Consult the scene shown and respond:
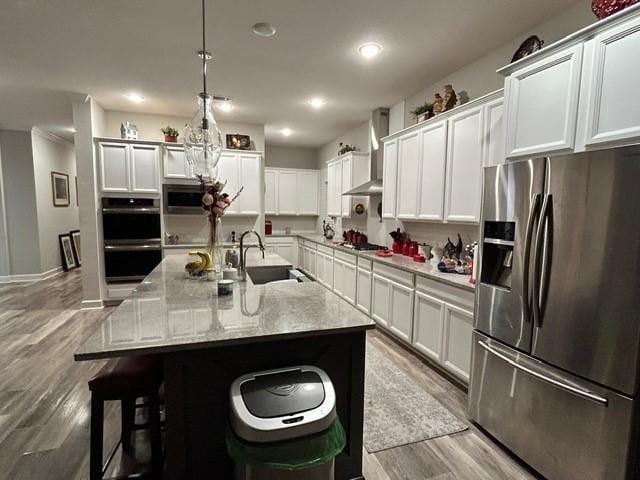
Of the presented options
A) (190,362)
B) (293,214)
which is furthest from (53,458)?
(293,214)

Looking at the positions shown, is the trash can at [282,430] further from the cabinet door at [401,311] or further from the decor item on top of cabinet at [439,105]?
the decor item on top of cabinet at [439,105]

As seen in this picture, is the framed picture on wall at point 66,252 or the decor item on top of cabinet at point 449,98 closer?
the decor item on top of cabinet at point 449,98

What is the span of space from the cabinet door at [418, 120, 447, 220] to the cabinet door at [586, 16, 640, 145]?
1.48 m

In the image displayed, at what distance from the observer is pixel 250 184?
5434 millimetres

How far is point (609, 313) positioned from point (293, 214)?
606 centimetres

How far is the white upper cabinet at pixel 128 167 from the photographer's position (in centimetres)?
462

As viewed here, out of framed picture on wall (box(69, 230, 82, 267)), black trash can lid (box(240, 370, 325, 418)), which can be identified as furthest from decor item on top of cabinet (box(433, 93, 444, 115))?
framed picture on wall (box(69, 230, 82, 267))

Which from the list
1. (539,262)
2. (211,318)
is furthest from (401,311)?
(211,318)

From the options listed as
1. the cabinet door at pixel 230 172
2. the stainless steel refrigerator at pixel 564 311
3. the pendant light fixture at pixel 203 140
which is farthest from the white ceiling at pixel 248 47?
the stainless steel refrigerator at pixel 564 311

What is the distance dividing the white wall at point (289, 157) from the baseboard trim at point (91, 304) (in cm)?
411

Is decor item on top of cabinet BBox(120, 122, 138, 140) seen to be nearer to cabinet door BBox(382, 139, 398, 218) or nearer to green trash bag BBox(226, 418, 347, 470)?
cabinet door BBox(382, 139, 398, 218)

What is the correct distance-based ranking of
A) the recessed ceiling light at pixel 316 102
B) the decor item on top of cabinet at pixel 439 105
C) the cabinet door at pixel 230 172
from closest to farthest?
1. the decor item on top of cabinet at pixel 439 105
2. the recessed ceiling light at pixel 316 102
3. the cabinet door at pixel 230 172

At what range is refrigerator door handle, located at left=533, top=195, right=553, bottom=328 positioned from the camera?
1.71 metres

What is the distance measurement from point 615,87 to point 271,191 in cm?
583
